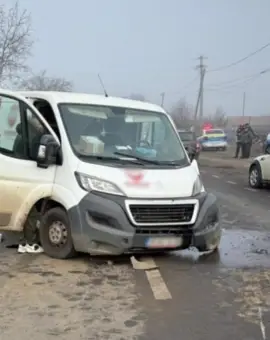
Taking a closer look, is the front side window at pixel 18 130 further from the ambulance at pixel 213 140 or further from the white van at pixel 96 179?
the ambulance at pixel 213 140

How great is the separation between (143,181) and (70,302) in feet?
6.57

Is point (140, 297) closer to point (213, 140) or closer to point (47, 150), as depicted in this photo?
point (47, 150)

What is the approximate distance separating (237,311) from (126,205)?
2068 mm

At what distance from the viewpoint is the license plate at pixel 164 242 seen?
744cm

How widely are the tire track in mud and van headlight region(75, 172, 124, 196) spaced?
94cm

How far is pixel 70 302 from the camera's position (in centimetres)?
605

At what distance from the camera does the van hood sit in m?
7.43

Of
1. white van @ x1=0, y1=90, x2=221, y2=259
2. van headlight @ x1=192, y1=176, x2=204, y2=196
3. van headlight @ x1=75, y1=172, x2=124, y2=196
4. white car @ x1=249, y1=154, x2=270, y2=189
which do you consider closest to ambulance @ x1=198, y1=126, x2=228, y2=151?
white car @ x1=249, y1=154, x2=270, y2=189

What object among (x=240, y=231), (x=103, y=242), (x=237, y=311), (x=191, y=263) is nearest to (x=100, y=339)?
(x=237, y=311)

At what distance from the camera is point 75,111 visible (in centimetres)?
816

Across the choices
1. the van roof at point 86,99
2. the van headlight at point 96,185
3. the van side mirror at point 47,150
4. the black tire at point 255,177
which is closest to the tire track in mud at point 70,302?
the van headlight at point 96,185

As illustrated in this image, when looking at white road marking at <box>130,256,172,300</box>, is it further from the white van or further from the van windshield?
the van windshield

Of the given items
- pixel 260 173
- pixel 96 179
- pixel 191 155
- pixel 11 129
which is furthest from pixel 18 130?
pixel 260 173

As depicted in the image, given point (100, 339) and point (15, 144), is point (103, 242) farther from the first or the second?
point (100, 339)
